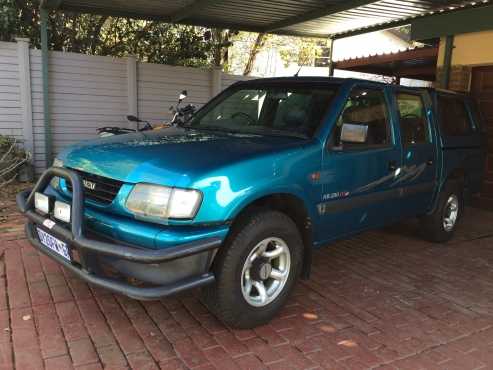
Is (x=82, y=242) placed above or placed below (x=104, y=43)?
below

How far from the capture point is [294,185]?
344cm

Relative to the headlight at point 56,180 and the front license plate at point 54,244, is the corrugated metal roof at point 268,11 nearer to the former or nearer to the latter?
the headlight at point 56,180

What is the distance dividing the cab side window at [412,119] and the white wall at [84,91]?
5.71 metres

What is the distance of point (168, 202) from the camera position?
2828 mm

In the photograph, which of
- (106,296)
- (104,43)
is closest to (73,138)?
(104,43)

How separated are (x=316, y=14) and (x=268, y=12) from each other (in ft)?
2.94

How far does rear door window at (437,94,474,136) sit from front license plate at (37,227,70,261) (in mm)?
4379

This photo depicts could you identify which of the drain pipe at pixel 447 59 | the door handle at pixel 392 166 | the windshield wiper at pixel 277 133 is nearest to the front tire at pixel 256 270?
the windshield wiper at pixel 277 133

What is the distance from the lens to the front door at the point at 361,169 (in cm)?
382

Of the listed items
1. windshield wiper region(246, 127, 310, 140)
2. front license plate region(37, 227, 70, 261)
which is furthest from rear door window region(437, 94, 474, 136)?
front license plate region(37, 227, 70, 261)

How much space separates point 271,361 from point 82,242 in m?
1.44

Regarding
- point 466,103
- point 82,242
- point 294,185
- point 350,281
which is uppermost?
point 466,103

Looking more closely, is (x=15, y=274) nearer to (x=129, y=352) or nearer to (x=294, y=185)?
(x=129, y=352)

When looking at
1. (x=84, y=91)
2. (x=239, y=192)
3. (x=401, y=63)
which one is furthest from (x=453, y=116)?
(x=84, y=91)
